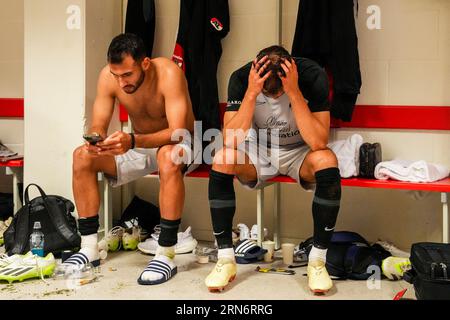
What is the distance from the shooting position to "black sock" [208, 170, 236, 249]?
2.56m

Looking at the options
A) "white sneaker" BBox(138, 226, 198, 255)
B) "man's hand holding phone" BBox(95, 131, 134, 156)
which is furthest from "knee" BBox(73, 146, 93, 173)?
"white sneaker" BBox(138, 226, 198, 255)

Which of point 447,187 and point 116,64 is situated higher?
point 116,64

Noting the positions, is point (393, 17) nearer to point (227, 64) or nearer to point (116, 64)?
point (227, 64)

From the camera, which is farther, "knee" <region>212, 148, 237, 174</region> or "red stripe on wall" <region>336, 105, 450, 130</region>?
"red stripe on wall" <region>336, 105, 450, 130</region>

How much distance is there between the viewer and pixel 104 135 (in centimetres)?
287

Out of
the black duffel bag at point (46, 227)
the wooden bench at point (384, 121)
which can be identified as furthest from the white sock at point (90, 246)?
the wooden bench at point (384, 121)

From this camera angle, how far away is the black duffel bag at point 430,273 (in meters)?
2.11

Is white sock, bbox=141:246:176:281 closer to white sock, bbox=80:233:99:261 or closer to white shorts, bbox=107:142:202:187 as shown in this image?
white sock, bbox=80:233:99:261

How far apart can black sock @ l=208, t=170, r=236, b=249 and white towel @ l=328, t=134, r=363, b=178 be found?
0.63 m

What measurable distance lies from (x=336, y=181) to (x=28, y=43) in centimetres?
192

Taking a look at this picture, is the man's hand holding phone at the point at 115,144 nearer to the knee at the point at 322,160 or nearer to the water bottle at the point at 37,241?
the water bottle at the point at 37,241

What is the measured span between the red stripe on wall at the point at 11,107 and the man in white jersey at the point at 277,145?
5.94 feet

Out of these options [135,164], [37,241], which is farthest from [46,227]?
[135,164]
